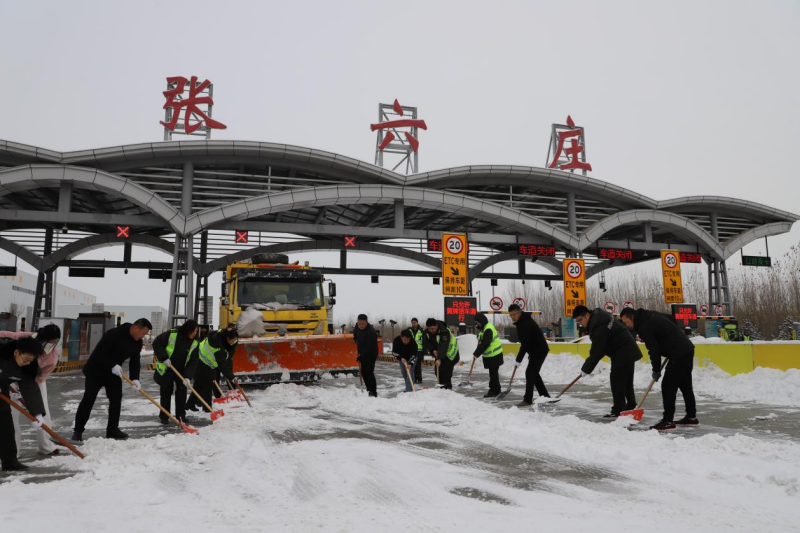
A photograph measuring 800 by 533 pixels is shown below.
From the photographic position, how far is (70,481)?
4.74 meters

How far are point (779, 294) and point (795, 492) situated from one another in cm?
4116

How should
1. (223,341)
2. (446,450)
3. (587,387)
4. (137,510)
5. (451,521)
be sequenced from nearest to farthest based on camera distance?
(451,521) < (137,510) < (446,450) < (223,341) < (587,387)

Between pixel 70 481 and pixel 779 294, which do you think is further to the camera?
pixel 779 294

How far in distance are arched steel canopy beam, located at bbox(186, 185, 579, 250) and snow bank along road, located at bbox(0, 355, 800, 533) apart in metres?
11.4

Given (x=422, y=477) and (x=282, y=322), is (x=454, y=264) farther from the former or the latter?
(x=422, y=477)

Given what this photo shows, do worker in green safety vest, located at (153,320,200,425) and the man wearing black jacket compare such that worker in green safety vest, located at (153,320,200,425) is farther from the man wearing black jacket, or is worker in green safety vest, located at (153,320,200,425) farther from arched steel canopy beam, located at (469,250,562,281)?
arched steel canopy beam, located at (469,250,562,281)

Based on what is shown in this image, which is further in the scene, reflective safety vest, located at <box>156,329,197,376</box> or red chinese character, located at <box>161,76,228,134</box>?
red chinese character, located at <box>161,76,228,134</box>

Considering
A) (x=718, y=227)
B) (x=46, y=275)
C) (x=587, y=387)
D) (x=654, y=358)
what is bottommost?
(x=587, y=387)

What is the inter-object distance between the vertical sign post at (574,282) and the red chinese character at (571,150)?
5382 mm

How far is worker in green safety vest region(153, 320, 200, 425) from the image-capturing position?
7.98 meters

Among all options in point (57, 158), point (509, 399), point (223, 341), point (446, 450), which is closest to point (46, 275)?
point (57, 158)

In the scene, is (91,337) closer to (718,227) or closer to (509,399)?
(509,399)

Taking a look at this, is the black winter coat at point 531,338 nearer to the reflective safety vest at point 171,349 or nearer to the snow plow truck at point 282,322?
the snow plow truck at point 282,322

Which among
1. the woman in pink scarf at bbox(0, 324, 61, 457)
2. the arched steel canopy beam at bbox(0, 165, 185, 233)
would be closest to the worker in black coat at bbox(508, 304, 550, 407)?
the woman in pink scarf at bbox(0, 324, 61, 457)
